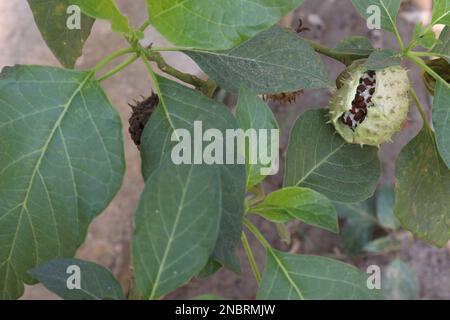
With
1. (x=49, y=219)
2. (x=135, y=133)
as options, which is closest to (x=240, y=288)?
(x=135, y=133)

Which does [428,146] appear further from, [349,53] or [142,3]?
[142,3]

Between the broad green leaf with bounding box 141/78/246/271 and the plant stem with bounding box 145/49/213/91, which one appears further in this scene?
the plant stem with bounding box 145/49/213/91

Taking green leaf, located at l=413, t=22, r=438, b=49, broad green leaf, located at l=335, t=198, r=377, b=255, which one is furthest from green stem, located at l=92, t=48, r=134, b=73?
broad green leaf, located at l=335, t=198, r=377, b=255

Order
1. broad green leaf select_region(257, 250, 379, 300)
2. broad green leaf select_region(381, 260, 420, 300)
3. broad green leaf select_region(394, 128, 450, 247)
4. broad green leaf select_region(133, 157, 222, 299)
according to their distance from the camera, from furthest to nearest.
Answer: broad green leaf select_region(381, 260, 420, 300)
broad green leaf select_region(394, 128, 450, 247)
broad green leaf select_region(257, 250, 379, 300)
broad green leaf select_region(133, 157, 222, 299)

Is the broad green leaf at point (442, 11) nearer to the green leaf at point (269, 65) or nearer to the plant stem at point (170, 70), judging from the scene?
the green leaf at point (269, 65)

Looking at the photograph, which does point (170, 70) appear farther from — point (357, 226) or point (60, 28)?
point (357, 226)

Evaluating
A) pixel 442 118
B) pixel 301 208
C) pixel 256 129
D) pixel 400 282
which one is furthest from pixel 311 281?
pixel 400 282

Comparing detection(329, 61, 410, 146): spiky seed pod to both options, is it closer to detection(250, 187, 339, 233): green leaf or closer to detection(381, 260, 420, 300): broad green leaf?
detection(250, 187, 339, 233): green leaf

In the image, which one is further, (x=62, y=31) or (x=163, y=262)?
(x=62, y=31)
